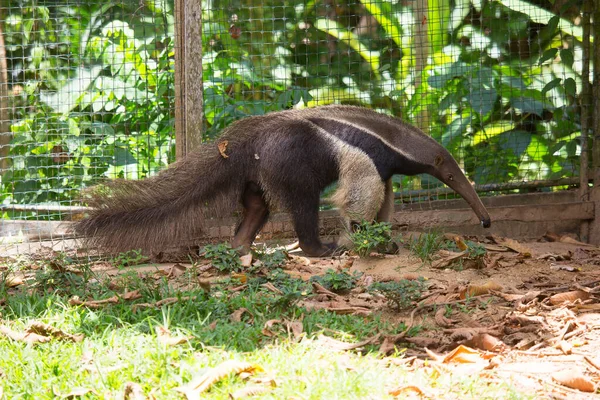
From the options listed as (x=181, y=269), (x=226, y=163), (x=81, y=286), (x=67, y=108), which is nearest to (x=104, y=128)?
(x=67, y=108)

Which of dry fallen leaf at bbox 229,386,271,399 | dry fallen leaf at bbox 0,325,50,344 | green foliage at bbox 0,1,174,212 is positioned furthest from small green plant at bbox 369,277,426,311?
green foliage at bbox 0,1,174,212

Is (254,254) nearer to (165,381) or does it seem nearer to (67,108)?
(165,381)

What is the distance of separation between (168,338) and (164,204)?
2402 millimetres

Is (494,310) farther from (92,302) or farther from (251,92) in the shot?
(251,92)

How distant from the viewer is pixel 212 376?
3.27 meters

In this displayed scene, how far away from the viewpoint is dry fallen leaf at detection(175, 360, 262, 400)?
320cm

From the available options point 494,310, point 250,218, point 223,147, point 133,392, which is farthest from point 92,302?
point 494,310

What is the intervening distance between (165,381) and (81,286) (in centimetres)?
188

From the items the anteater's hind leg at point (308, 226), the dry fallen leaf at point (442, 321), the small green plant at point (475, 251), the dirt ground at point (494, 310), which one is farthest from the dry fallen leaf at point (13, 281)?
the small green plant at point (475, 251)

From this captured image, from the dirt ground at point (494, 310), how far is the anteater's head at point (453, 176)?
397 millimetres

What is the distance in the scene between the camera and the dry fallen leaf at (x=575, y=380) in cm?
334

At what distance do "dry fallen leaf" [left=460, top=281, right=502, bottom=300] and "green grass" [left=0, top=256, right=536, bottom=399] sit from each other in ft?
2.66

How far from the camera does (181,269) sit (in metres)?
5.77

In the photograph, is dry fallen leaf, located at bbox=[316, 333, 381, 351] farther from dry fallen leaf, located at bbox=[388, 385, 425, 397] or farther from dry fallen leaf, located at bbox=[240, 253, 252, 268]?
dry fallen leaf, located at bbox=[240, 253, 252, 268]
